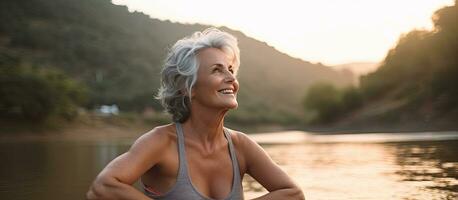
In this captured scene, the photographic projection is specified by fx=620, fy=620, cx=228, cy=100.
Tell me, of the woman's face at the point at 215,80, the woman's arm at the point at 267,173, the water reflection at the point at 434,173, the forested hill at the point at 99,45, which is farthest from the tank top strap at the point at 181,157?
the forested hill at the point at 99,45

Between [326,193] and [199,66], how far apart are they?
3622 mm

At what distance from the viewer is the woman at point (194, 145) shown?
231 centimetres

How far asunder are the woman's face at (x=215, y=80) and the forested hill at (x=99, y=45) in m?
62.1

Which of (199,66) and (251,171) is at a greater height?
(199,66)

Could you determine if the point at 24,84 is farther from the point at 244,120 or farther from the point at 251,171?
the point at 251,171

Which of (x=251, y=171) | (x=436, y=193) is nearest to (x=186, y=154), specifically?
(x=251, y=171)

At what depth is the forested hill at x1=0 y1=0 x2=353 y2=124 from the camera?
71.9 metres

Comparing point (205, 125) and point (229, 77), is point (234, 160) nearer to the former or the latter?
point (205, 125)

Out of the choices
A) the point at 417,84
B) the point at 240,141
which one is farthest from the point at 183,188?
the point at 417,84

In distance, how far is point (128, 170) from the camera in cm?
228

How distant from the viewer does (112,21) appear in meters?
91.1

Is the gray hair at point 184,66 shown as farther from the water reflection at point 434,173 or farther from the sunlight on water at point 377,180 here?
the water reflection at point 434,173

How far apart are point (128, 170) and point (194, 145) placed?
0.98ft

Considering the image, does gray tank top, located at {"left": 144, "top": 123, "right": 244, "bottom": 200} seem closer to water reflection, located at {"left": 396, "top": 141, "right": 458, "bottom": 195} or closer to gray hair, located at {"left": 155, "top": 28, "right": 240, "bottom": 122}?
gray hair, located at {"left": 155, "top": 28, "right": 240, "bottom": 122}
